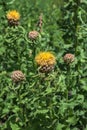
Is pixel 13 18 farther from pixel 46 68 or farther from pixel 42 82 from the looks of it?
pixel 46 68

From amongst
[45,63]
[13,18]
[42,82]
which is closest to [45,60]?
[45,63]

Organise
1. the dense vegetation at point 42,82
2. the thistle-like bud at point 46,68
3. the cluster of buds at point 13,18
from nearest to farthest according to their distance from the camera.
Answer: the thistle-like bud at point 46,68
the dense vegetation at point 42,82
the cluster of buds at point 13,18

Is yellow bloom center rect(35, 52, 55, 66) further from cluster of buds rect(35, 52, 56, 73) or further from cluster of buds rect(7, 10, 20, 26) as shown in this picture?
cluster of buds rect(7, 10, 20, 26)

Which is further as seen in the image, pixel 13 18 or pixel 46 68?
pixel 13 18

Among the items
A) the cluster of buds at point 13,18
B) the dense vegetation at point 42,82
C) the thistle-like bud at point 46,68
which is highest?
the cluster of buds at point 13,18

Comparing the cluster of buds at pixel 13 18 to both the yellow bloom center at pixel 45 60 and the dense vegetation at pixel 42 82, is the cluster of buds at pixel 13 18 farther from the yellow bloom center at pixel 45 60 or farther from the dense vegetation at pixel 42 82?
the yellow bloom center at pixel 45 60

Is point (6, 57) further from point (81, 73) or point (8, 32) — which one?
point (81, 73)

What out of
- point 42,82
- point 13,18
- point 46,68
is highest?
point 13,18

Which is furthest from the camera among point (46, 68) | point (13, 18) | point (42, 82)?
point (13, 18)

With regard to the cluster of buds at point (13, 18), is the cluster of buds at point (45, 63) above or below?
below

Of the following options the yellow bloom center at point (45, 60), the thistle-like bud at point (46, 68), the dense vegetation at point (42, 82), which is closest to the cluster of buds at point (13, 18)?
the dense vegetation at point (42, 82)

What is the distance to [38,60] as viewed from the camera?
351cm

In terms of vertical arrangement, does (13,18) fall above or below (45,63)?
above

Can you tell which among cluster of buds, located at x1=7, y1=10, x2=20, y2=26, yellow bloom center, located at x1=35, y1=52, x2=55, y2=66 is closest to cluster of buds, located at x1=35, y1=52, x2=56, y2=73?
yellow bloom center, located at x1=35, y1=52, x2=55, y2=66
